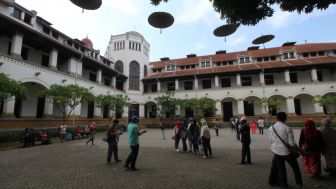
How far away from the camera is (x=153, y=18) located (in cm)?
502

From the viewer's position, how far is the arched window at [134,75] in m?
35.0

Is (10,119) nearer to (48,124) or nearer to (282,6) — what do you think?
(48,124)

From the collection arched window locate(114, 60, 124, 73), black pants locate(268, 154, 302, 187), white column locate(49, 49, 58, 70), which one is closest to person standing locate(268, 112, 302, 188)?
black pants locate(268, 154, 302, 187)

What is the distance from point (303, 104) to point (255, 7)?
99.0 ft

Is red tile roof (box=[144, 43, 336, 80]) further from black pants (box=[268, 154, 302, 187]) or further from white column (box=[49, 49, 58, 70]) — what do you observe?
black pants (box=[268, 154, 302, 187])

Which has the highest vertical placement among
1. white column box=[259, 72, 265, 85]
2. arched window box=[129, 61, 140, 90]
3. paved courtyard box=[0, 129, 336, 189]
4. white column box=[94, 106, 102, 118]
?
arched window box=[129, 61, 140, 90]

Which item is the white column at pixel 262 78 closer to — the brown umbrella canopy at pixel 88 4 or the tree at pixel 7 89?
the tree at pixel 7 89

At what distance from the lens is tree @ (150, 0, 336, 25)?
4344 millimetres

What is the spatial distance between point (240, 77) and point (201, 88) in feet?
20.8

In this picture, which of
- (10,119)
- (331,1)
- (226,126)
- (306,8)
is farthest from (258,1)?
(226,126)

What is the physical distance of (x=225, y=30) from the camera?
5422 mm

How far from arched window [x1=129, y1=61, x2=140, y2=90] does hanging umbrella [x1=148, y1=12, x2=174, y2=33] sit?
98.4 feet

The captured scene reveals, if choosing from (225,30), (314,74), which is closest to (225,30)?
(225,30)

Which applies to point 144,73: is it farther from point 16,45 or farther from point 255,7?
point 255,7
